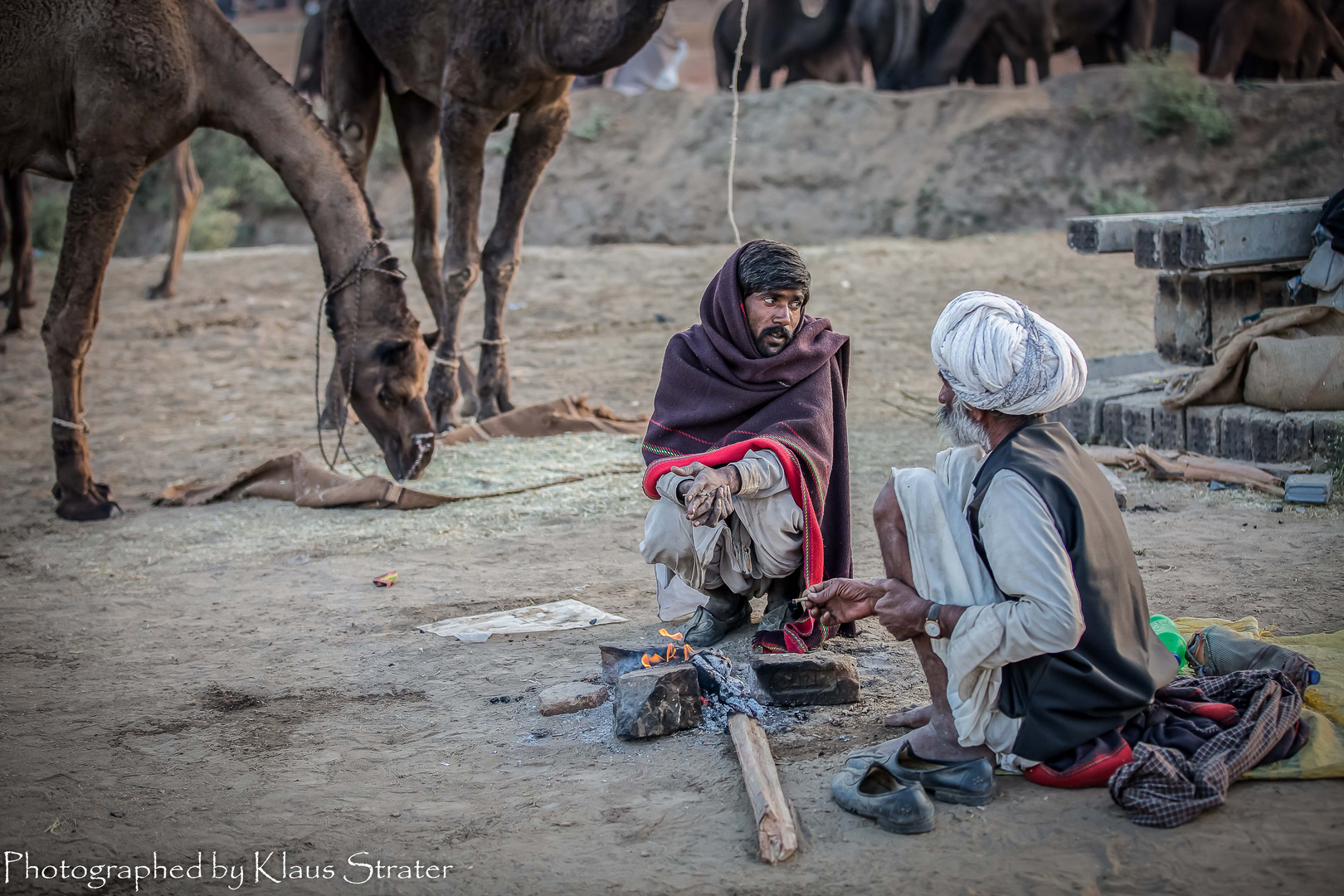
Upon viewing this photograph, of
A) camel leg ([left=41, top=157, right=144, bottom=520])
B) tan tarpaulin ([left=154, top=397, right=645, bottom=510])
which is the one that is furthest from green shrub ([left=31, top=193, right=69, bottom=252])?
tan tarpaulin ([left=154, top=397, right=645, bottom=510])

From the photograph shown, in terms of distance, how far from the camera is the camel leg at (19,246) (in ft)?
31.3

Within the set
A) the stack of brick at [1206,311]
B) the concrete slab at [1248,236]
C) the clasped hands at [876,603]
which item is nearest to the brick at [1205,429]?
the stack of brick at [1206,311]

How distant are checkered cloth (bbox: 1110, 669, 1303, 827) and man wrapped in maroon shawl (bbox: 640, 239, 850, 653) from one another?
1157 mm

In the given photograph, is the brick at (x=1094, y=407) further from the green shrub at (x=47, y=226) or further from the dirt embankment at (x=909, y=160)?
the green shrub at (x=47, y=226)

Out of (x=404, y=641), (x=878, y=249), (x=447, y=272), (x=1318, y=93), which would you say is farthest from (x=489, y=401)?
(x=1318, y=93)

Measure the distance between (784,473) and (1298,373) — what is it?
10.1 ft

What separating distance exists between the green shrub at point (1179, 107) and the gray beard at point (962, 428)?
41.5ft

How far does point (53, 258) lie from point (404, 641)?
1222 centimetres

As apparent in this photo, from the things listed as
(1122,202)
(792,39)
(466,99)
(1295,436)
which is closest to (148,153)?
(466,99)

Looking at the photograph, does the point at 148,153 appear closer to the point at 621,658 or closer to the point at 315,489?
the point at 315,489

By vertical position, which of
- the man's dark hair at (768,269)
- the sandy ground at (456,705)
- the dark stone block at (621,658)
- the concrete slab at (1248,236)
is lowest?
the sandy ground at (456,705)

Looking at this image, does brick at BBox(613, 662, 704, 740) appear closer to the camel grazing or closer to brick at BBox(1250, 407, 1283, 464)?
brick at BBox(1250, 407, 1283, 464)

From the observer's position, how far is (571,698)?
124 inches

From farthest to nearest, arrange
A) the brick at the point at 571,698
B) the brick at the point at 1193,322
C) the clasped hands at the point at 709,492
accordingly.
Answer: the brick at the point at 1193,322 < the brick at the point at 571,698 < the clasped hands at the point at 709,492
